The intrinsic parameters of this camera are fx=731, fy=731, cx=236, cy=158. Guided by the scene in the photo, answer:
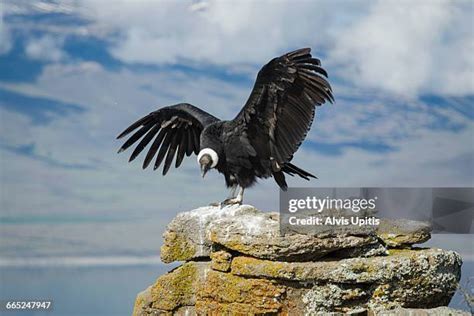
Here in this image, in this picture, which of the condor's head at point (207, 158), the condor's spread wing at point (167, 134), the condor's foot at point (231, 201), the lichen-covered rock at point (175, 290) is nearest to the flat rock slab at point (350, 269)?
the lichen-covered rock at point (175, 290)

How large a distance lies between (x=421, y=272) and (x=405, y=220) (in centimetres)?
76

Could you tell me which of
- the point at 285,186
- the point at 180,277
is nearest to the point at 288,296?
the point at 180,277

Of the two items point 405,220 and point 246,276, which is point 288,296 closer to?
point 246,276

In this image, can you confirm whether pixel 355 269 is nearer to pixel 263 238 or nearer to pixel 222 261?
pixel 263 238

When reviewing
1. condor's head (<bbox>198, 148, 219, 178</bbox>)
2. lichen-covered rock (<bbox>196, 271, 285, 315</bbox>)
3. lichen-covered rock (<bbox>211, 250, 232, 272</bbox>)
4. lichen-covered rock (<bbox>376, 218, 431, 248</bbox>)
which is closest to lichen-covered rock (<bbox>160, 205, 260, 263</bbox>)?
lichen-covered rock (<bbox>211, 250, 232, 272</bbox>)

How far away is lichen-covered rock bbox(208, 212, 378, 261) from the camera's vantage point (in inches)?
275

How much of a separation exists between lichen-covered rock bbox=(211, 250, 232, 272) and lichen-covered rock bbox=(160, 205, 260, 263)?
1.38ft

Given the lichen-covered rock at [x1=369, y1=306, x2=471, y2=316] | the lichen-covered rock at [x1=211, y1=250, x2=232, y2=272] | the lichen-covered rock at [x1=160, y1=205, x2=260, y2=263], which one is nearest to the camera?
the lichen-covered rock at [x1=369, y1=306, x2=471, y2=316]

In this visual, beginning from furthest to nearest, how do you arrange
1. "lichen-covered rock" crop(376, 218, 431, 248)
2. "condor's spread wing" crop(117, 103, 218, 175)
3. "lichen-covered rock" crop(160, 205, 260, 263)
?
"condor's spread wing" crop(117, 103, 218, 175), "lichen-covered rock" crop(160, 205, 260, 263), "lichen-covered rock" crop(376, 218, 431, 248)

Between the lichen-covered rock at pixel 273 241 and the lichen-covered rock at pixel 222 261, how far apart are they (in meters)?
0.10

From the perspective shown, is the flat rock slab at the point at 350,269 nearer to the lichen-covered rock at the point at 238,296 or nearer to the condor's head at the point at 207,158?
→ the lichen-covered rock at the point at 238,296

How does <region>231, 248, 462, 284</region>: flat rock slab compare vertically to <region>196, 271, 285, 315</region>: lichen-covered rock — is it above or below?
above

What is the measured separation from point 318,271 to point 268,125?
2836mm

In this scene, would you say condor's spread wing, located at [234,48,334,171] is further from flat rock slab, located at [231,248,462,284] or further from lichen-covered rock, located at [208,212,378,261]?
flat rock slab, located at [231,248,462,284]
